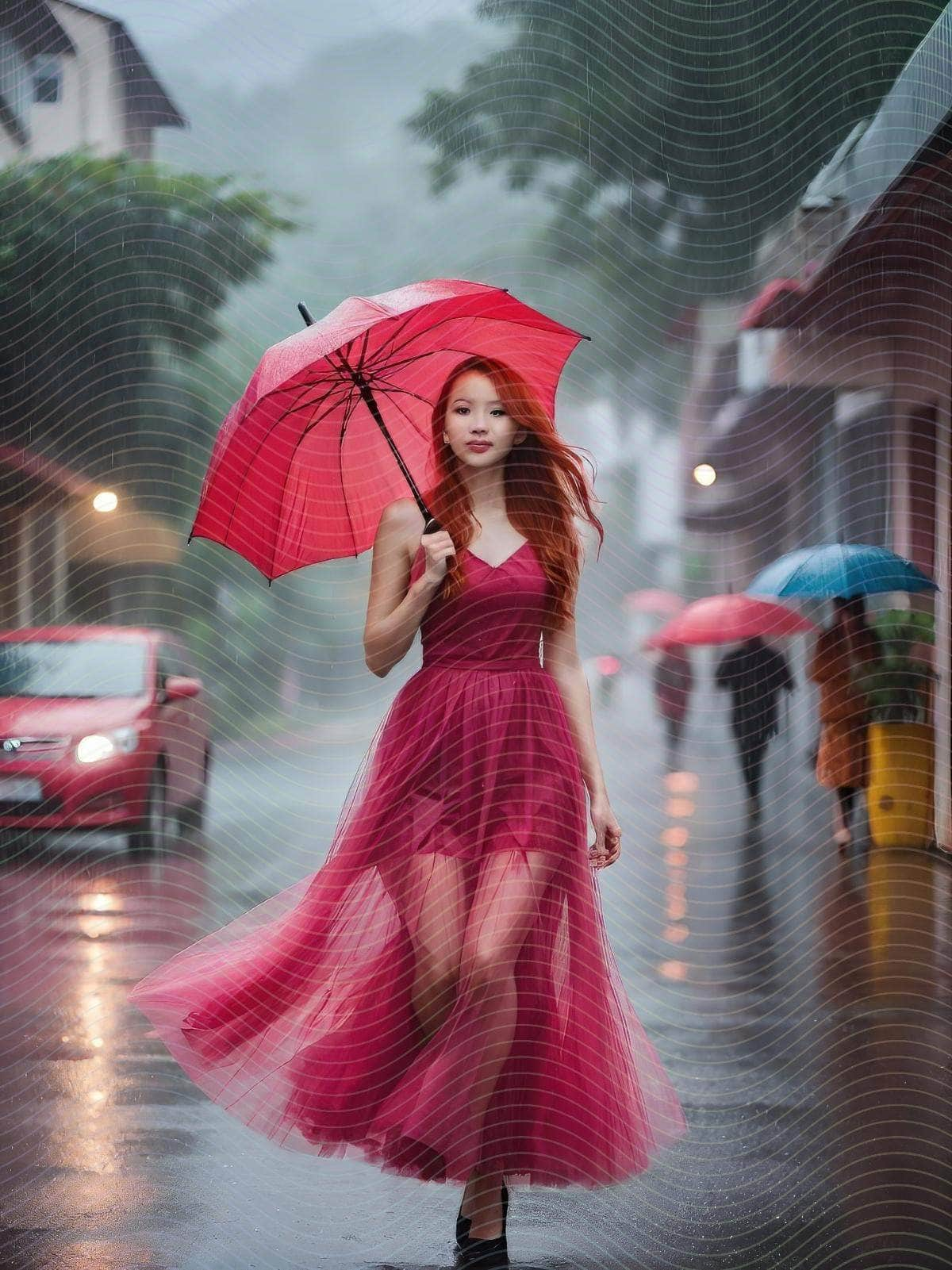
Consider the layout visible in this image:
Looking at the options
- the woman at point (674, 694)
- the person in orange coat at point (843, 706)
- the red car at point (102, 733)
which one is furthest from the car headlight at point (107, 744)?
the person in orange coat at point (843, 706)

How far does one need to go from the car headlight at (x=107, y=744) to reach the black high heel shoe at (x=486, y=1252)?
2.45m

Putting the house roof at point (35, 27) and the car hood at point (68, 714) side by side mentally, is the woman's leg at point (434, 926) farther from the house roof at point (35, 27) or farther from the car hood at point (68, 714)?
the car hood at point (68, 714)

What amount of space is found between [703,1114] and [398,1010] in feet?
3.51

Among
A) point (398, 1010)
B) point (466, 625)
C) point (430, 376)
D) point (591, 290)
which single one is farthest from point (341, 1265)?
point (591, 290)

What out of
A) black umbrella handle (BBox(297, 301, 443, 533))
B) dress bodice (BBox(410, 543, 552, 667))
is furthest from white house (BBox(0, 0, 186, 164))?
dress bodice (BBox(410, 543, 552, 667))

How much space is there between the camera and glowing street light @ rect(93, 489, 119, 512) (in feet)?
11.1

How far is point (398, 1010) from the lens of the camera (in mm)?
2199

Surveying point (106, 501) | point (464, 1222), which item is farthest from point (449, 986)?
point (106, 501)

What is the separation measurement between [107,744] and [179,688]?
0.98 ft

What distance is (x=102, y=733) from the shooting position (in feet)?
14.4

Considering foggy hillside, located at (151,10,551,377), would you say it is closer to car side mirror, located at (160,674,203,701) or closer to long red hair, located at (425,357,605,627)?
long red hair, located at (425,357,605,627)

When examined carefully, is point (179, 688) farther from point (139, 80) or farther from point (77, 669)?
point (139, 80)

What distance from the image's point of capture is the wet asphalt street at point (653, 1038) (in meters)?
2.29

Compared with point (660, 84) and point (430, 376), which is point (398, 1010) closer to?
point (430, 376)
